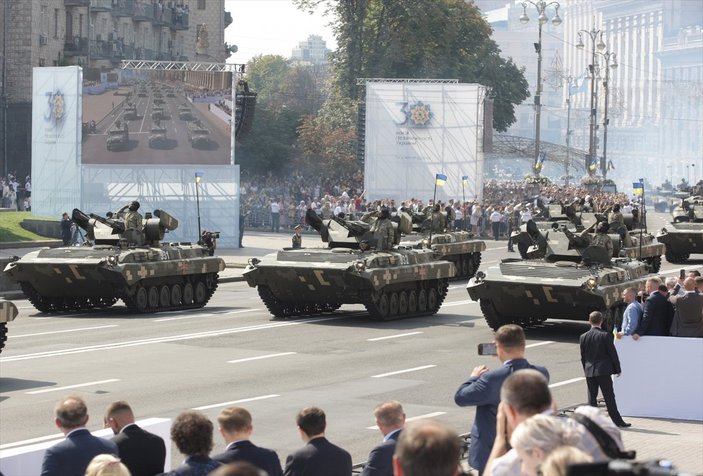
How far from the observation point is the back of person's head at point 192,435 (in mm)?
8672

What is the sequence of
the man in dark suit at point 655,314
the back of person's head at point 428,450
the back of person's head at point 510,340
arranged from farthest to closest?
the man in dark suit at point 655,314 < the back of person's head at point 510,340 < the back of person's head at point 428,450

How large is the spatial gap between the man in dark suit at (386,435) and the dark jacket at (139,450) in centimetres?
140

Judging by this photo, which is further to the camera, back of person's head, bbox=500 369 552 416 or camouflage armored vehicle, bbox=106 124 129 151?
camouflage armored vehicle, bbox=106 124 129 151

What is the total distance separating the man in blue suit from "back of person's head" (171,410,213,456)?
2.73 meters

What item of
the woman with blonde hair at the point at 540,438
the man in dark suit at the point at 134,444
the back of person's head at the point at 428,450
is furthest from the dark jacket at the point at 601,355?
the back of person's head at the point at 428,450

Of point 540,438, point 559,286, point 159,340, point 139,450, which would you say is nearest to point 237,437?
point 139,450

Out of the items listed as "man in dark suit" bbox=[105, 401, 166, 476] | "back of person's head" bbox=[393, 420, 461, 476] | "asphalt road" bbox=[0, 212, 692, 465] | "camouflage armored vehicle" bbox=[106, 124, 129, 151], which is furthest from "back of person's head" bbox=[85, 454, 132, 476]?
"camouflage armored vehicle" bbox=[106, 124, 129, 151]

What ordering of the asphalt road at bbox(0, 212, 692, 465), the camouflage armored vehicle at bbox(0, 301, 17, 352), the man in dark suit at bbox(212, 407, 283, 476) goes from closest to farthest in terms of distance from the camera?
the man in dark suit at bbox(212, 407, 283, 476)
the asphalt road at bbox(0, 212, 692, 465)
the camouflage armored vehicle at bbox(0, 301, 17, 352)

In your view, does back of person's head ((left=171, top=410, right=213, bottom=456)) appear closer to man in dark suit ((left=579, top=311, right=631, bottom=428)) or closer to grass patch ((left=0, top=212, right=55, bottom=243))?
man in dark suit ((left=579, top=311, right=631, bottom=428))

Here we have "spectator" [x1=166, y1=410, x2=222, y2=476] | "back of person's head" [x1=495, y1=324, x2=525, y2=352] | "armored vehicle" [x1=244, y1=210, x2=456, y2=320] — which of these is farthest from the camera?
"armored vehicle" [x1=244, y1=210, x2=456, y2=320]

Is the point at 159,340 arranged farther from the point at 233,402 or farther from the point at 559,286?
the point at 233,402

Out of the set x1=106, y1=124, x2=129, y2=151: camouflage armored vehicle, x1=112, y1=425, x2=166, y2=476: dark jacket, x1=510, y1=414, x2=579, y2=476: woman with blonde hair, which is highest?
x1=106, y1=124, x2=129, y2=151: camouflage armored vehicle

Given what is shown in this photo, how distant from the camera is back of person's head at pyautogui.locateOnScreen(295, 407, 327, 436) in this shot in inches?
377

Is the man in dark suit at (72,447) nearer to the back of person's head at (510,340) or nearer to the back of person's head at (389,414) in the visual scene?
the back of person's head at (389,414)
